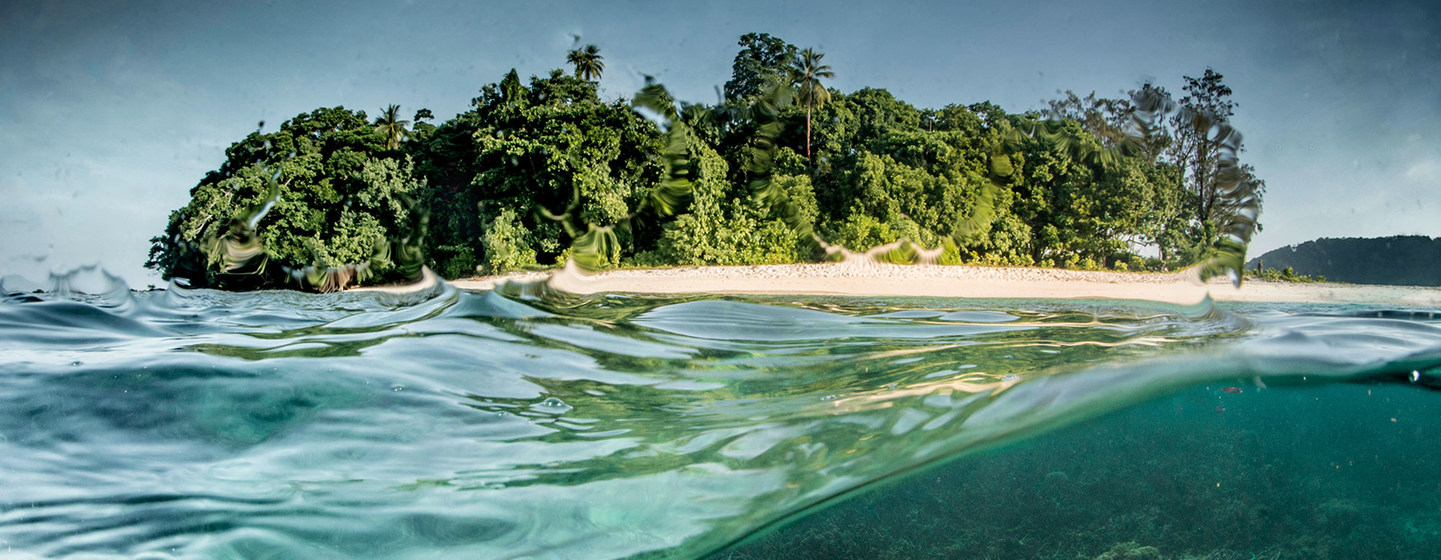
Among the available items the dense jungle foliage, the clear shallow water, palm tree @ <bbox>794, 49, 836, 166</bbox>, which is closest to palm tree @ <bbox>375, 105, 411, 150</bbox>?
the dense jungle foliage

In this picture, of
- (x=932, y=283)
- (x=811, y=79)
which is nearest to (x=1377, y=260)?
(x=932, y=283)

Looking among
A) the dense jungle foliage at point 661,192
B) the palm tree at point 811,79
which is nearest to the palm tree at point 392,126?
the dense jungle foliage at point 661,192

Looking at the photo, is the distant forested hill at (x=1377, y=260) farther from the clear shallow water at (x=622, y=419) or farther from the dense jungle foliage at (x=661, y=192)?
the clear shallow water at (x=622, y=419)

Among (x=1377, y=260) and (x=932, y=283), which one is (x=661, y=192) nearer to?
(x=932, y=283)

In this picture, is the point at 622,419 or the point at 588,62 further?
the point at 588,62

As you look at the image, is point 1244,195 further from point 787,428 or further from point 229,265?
point 229,265

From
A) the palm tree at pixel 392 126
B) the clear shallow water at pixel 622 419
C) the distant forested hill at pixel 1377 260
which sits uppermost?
the palm tree at pixel 392 126

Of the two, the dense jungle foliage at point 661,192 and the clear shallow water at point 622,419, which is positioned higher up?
the dense jungle foliage at point 661,192

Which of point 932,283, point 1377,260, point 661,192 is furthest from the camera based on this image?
point 661,192

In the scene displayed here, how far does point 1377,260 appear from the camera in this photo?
17531mm

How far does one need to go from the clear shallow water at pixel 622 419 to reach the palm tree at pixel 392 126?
Result: 30147 mm

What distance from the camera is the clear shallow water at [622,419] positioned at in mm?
3682

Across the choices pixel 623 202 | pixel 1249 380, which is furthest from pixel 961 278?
pixel 1249 380

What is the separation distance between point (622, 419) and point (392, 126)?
38947mm
